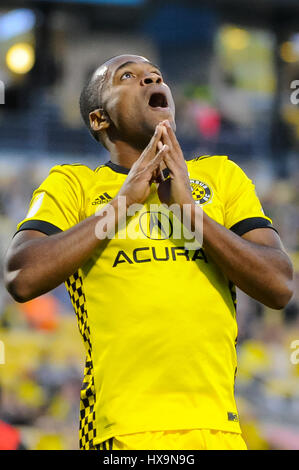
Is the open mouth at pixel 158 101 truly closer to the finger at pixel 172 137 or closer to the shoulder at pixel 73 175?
the finger at pixel 172 137

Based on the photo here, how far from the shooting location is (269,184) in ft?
42.8

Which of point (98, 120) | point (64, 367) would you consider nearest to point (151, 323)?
point (98, 120)

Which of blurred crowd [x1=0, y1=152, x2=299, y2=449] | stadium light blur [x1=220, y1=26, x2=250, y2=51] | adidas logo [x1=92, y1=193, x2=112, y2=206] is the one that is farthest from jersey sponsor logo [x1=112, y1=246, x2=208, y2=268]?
stadium light blur [x1=220, y1=26, x2=250, y2=51]

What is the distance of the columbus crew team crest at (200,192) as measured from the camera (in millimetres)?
3002

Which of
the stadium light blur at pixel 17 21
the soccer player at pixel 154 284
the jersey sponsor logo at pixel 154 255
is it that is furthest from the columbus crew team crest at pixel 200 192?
the stadium light blur at pixel 17 21

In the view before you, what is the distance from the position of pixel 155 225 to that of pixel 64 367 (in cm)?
612

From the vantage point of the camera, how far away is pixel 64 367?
28.8ft

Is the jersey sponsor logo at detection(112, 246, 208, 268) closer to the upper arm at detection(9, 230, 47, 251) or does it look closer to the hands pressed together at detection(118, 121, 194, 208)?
the hands pressed together at detection(118, 121, 194, 208)

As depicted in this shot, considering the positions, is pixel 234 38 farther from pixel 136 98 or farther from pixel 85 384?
pixel 85 384

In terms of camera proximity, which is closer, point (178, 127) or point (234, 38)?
point (178, 127)

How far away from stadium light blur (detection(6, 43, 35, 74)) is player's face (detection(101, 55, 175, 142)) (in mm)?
13341

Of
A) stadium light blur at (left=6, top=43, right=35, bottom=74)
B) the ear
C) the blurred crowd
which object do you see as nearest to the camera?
the ear

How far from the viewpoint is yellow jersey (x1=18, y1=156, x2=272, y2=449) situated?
2.70 m

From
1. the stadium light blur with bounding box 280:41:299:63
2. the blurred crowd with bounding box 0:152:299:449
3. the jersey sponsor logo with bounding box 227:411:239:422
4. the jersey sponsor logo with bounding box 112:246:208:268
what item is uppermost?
the stadium light blur with bounding box 280:41:299:63
